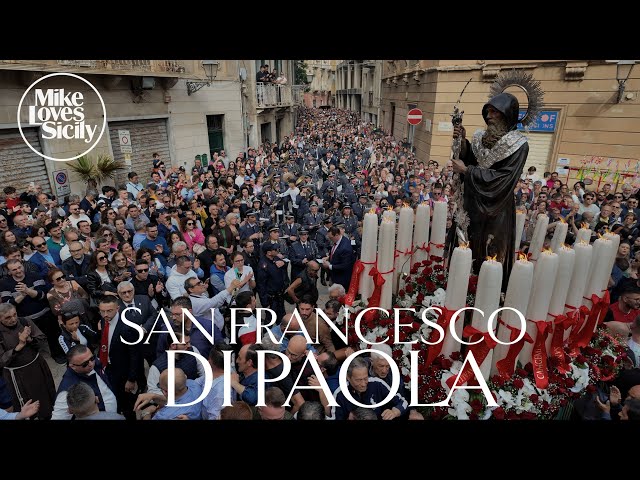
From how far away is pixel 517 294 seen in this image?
10.3 feet

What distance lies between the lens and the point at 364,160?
57.3ft

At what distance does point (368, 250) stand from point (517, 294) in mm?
1657

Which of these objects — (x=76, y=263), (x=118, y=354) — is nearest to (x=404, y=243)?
(x=118, y=354)

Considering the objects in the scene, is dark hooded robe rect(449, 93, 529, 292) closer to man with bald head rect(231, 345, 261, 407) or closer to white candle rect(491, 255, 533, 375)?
white candle rect(491, 255, 533, 375)

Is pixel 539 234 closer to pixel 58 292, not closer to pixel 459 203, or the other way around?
pixel 459 203

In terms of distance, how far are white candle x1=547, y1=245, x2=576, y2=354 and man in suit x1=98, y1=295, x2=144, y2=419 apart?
172 inches

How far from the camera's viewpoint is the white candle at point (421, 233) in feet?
15.2

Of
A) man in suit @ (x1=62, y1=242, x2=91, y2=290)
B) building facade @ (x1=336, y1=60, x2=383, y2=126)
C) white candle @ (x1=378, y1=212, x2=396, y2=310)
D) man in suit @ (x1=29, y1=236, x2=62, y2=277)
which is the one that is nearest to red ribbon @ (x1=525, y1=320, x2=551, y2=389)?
white candle @ (x1=378, y1=212, x2=396, y2=310)

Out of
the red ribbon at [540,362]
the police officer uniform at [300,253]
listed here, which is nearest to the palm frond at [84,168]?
the police officer uniform at [300,253]

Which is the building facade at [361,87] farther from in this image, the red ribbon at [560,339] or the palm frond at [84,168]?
the red ribbon at [560,339]

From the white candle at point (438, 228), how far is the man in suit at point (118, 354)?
149 inches

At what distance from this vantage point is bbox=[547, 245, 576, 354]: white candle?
10.7 feet

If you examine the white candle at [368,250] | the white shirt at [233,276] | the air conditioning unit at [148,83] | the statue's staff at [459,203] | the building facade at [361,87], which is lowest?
the white shirt at [233,276]

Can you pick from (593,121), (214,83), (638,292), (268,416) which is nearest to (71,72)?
(214,83)
